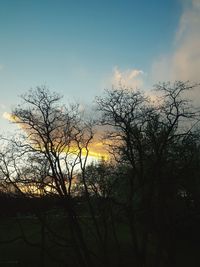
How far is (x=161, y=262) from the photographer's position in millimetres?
25547

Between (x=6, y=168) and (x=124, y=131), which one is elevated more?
Result: (x=124, y=131)

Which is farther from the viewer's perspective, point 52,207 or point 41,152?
point 52,207

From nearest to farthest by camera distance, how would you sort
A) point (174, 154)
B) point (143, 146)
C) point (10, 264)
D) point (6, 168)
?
point (6, 168) → point (143, 146) → point (174, 154) → point (10, 264)

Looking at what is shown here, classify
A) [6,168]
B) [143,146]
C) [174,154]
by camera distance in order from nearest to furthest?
[6,168] → [143,146] → [174,154]

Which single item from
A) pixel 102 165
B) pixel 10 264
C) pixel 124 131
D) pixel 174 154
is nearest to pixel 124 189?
pixel 102 165

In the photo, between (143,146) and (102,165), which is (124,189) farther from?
(143,146)

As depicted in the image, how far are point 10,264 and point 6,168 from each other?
612 inches

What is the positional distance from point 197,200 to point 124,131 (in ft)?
36.2

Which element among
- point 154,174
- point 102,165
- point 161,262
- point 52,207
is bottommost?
point 161,262

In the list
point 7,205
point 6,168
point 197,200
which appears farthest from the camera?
point 7,205

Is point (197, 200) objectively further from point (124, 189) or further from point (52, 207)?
point (52, 207)

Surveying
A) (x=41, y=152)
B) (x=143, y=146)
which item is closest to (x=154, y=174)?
(x=143, y=146)

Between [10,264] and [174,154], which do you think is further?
[10,264]

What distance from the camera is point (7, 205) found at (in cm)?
3197
